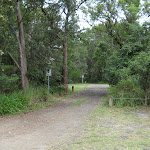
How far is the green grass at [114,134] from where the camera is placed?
14.4 ft

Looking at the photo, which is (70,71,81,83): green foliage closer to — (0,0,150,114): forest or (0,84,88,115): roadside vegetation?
(0,0,150,114): forest

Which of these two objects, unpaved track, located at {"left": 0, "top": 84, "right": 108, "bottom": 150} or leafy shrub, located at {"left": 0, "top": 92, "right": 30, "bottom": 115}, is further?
leafy shrub, located at {"left": 0, "top": 92, "right": 30, "bottom": 115}

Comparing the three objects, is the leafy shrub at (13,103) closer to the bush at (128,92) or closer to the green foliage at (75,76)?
the bush at (128,92)

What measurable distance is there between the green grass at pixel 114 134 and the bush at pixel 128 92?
2.60m

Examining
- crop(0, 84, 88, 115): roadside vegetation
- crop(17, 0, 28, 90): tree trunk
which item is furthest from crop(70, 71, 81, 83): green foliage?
crop(17, 0, 28, 90): tree trunk

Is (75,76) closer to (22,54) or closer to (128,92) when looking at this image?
(22,54)

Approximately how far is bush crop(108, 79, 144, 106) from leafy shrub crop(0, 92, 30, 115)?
204 inches

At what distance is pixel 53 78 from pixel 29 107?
5760 millimetres

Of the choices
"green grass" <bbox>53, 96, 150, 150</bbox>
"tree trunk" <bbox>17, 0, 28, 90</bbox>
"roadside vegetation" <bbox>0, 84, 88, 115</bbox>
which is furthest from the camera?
"tree trunk" <bbox>17, 0, 28, 90</bbox>

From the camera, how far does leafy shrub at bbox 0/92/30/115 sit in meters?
8.37

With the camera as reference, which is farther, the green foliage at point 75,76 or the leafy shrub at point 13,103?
the green foliage at point 75,76

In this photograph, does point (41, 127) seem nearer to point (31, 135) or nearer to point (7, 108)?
point (31, 135)

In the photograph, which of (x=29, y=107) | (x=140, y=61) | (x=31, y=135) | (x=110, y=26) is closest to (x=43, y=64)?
(x=29, y=107)

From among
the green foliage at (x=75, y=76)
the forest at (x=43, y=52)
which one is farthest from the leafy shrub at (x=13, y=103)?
the green foliage at (x=75, y=76)
